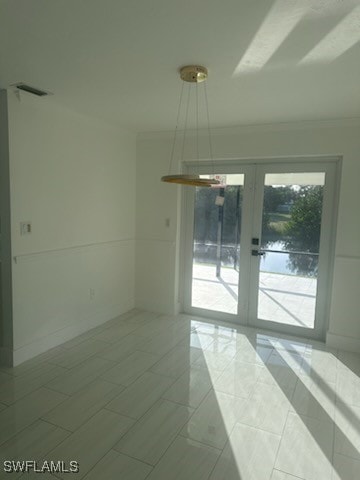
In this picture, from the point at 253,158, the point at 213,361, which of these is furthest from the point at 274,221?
the point at 213,361

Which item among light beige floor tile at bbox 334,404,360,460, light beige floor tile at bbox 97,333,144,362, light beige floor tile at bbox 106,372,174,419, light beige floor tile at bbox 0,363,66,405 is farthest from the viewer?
light beige floor tile at bbox 97,333,144,362

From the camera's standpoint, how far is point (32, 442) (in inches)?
82.5

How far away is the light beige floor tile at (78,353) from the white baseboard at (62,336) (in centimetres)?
18

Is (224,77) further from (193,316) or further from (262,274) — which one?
(193,316)

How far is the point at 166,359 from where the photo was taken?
3.26m

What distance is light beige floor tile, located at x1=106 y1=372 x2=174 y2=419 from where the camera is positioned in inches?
96.6

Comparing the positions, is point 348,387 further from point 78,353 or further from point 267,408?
point 78,353

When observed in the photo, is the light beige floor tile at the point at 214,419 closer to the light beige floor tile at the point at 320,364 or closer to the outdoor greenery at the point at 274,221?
the light beige floor tile at the point at 320,364

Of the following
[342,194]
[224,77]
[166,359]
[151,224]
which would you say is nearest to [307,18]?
[224,77]

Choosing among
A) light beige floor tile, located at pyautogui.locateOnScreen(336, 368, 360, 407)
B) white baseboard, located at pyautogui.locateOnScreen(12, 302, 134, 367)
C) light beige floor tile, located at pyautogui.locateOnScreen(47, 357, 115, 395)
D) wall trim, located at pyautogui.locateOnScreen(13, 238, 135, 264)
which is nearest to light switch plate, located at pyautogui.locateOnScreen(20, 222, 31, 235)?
wall trim, located at pyautogui.locateOnScreen(13, 238, 135, 264)

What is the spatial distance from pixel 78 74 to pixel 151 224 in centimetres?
237

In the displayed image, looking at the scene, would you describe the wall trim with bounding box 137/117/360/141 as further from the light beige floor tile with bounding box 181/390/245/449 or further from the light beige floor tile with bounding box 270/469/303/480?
the light beige floor tile with bounding box 270/469/303/480

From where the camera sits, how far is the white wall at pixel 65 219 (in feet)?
9.87

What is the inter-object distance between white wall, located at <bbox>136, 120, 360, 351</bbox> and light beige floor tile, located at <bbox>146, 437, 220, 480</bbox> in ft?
7.36
